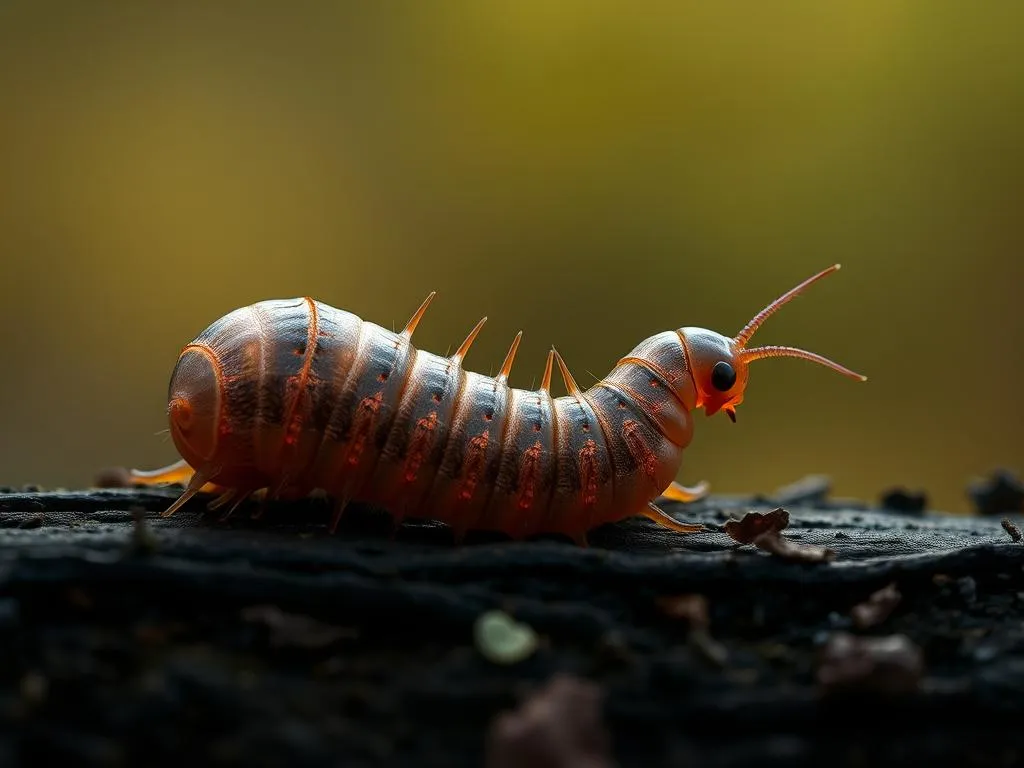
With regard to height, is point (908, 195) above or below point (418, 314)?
above

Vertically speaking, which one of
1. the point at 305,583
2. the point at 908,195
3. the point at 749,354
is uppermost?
the point at 908,195

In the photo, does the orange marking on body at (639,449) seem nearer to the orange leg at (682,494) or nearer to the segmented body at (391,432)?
the segmented body at (391,432)

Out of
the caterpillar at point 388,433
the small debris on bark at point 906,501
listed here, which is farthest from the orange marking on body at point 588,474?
the small debris on bark at point 906,501

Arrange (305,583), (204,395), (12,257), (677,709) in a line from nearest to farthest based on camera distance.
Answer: (677,709), (305,583), (204,395), (12,257)

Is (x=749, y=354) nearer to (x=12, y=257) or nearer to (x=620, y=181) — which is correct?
(x=620, y=181)

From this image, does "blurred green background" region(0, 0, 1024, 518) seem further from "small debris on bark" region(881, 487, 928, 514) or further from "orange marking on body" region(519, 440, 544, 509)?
"orange marking on body" region(519, 440, 544, 509)

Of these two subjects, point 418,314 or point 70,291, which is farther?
point 70,291

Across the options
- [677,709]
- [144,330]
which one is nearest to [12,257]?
[144,330]
